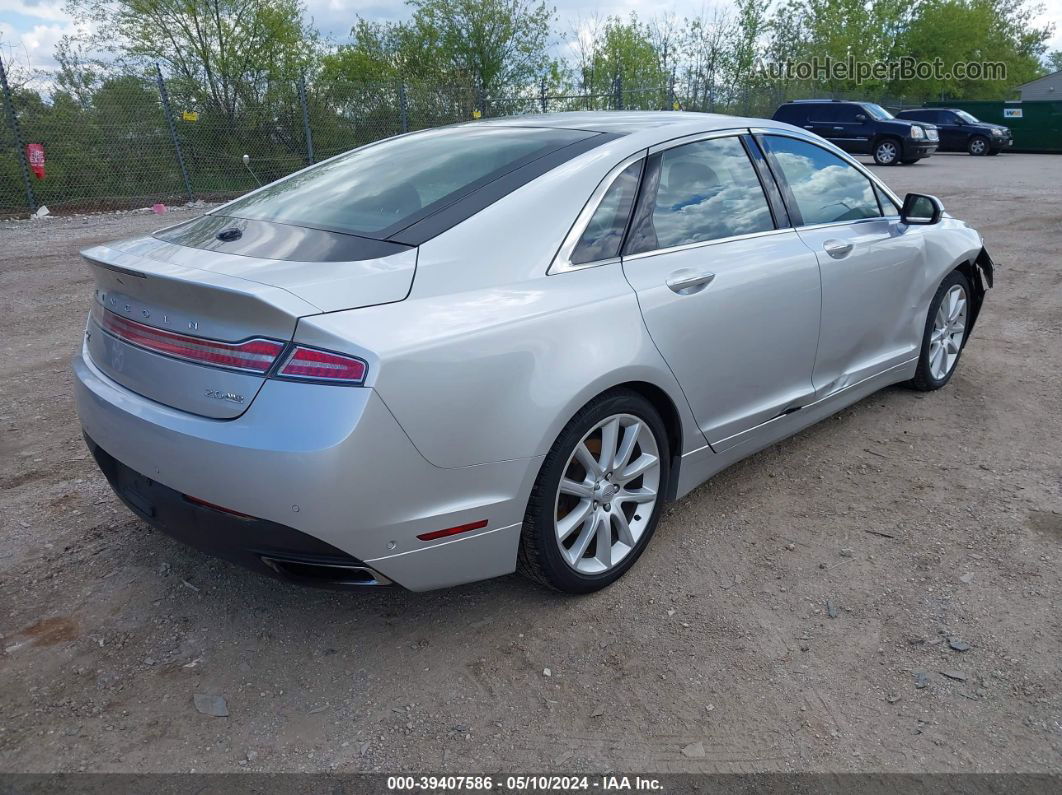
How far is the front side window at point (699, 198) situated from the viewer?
3008 mm

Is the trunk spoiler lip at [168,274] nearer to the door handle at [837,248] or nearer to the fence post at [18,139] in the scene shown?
the door handle at [837,248]

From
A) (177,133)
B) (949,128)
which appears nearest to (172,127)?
(177,133)

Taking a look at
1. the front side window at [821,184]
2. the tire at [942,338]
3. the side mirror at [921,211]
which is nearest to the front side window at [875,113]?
the tire at [942,338]

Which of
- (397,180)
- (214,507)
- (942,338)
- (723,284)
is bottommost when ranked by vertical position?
(942,338)

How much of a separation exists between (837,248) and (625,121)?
1153mm

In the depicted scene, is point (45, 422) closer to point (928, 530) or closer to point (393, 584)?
point (393, 584)

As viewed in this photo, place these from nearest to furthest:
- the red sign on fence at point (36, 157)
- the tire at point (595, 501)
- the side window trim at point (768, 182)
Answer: the tire at point (595, 501), the side window trim at point (768, 182), the red sign on fence at point (36, 157)

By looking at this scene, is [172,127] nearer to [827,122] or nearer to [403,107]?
[403,107]

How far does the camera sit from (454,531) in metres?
2.38

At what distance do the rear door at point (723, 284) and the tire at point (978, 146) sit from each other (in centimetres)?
2684

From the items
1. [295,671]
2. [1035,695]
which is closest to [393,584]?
[295,671]

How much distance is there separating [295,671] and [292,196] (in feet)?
5.74

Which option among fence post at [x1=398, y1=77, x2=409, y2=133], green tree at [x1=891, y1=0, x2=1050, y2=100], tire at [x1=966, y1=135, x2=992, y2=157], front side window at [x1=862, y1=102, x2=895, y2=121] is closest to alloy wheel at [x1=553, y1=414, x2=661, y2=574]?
fence post at [x1=398, y1=77, x2=409, y2=133]

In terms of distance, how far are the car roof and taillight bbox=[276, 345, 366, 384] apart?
1.59 meters
